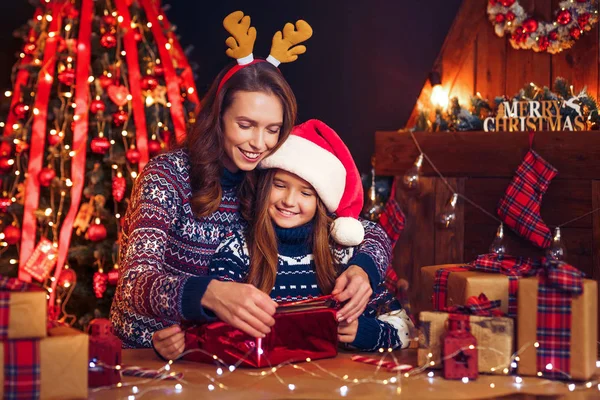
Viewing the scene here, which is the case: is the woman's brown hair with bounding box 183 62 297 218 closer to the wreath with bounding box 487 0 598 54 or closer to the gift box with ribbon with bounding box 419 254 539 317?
the gift box with ribbon with bounding box 419 254 539 317

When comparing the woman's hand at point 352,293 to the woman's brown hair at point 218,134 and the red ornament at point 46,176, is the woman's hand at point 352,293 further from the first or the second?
the red ornament at point 46,176

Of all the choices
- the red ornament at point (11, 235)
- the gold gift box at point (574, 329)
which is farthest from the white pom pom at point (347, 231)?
the red ornament at point (11, 235)

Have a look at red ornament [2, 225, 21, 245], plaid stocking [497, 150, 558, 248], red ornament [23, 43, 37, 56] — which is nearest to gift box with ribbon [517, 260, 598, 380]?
plaid stocking [497, 150, 558, 248]

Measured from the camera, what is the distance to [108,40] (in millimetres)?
3809

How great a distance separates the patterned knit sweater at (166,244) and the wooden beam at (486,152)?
1629 millimetres

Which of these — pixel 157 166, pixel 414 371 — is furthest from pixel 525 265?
pixel 157 166

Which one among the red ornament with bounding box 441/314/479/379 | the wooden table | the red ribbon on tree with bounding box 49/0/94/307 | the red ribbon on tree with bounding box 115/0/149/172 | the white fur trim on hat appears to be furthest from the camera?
the red ribbon on tree with bounding box 115/0/149/172

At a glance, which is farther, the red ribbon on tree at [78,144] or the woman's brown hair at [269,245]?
the red ribbon on tree at [78,144]

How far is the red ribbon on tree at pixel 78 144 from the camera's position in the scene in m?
3.74

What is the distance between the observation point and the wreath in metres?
3.91

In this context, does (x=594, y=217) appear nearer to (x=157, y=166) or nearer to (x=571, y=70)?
(x=571, y=70)

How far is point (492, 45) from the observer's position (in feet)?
13.7

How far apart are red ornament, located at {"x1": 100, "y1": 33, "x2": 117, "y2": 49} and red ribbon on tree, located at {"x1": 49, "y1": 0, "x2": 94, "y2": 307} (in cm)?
8

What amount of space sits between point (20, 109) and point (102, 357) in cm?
257
